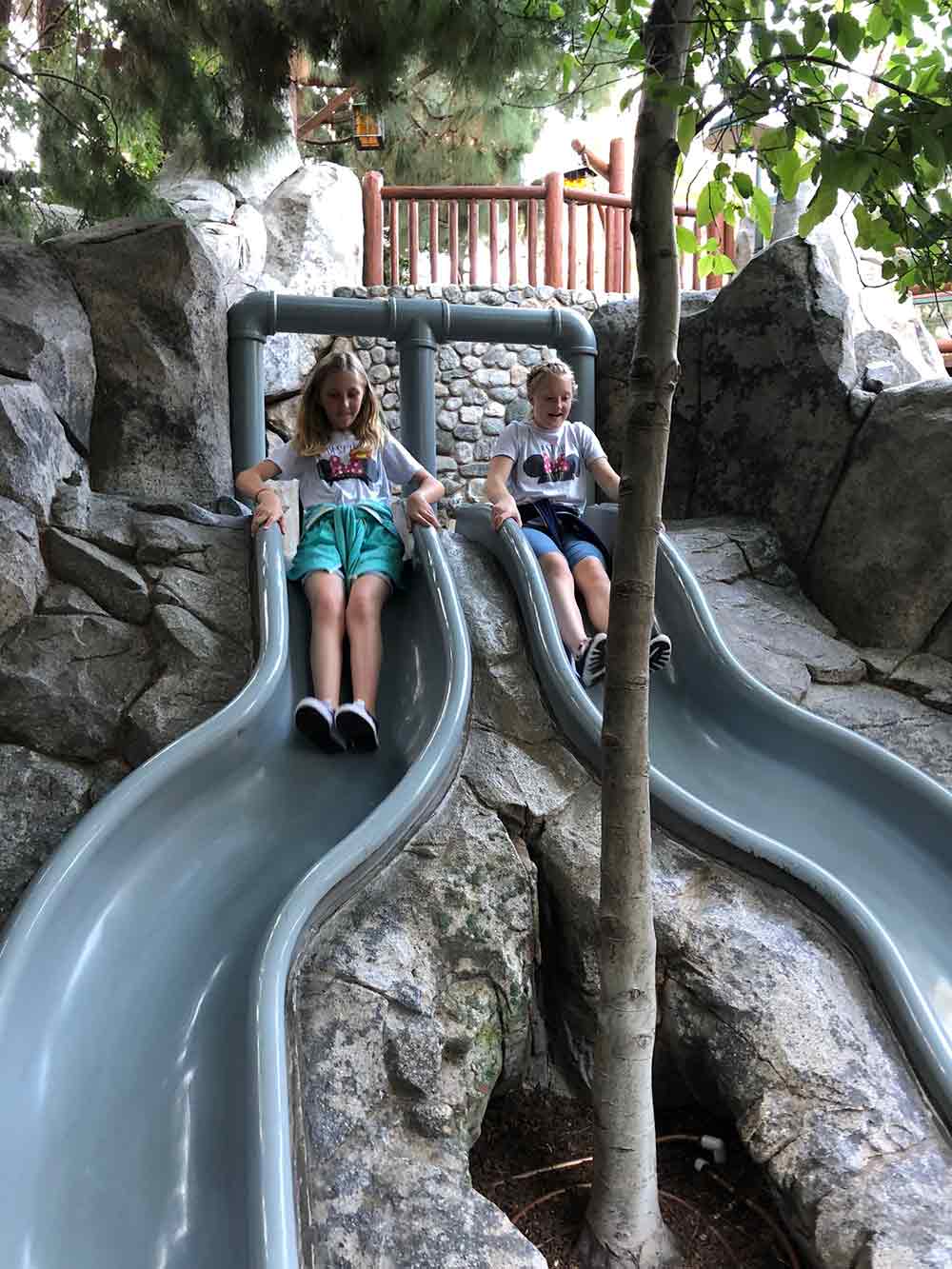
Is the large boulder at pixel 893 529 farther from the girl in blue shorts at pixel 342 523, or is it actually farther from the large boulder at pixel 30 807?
the large boulder at pixel 30 807

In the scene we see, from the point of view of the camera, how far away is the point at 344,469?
11.0 feet

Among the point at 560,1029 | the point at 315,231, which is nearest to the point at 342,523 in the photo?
the point at 560,1029

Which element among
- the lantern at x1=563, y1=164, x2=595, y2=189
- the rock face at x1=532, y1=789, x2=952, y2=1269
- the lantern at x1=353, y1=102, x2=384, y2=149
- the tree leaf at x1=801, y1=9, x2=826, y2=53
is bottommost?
the rock face at x1=532, y1=789, x2=952, y2=1269

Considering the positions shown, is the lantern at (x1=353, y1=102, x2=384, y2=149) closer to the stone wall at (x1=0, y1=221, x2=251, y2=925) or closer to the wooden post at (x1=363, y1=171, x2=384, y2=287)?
the wooden post at (x1=363, y1=171, x2=384, y2=287)

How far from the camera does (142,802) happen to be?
2.21m

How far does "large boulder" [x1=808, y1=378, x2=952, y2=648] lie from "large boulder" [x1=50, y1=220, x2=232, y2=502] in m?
2.50

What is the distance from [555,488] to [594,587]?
1.82 ft

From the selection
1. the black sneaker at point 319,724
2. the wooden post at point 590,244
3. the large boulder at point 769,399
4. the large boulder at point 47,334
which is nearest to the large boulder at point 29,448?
the large boulder at point 47,334

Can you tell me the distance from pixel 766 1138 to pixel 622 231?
335 inches

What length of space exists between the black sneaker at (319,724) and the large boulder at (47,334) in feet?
5.28

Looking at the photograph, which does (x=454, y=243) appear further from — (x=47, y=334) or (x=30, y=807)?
(x=30, y=807)

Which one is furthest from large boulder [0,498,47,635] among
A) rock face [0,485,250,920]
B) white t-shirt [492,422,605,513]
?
white t-shirt [492,422,605,513]

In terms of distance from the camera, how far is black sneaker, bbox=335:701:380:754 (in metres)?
2.61

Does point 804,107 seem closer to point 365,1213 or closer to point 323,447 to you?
point 365,1213
